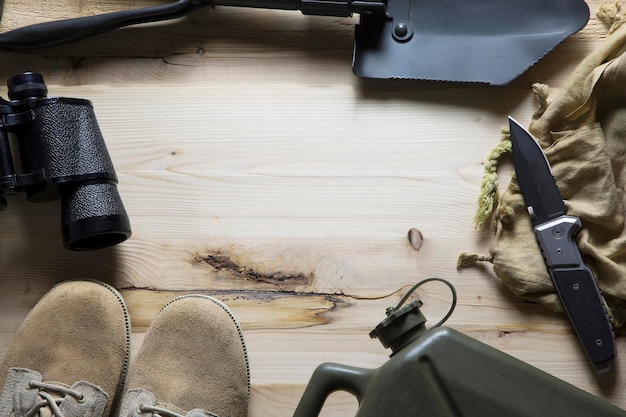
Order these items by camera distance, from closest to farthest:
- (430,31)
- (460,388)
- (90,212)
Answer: (460,388), (90,212), (430,31)

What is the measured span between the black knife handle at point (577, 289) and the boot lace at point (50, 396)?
2.40 ft

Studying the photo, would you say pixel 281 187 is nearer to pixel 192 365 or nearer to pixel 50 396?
pixel 192 365

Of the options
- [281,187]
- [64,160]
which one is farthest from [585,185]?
[64,160]

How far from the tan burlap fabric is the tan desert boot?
1.80 ft

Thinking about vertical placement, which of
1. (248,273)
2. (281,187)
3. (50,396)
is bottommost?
(50,396)

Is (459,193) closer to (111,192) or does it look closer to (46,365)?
(111,192)

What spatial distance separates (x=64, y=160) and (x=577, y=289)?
0.78m

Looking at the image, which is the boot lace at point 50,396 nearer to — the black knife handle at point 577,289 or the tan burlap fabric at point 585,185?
the tan burlap fabric at point 585,185

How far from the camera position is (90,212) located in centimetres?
Result: 101

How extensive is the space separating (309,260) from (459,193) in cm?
26

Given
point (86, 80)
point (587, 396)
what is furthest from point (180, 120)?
point (587, 396)

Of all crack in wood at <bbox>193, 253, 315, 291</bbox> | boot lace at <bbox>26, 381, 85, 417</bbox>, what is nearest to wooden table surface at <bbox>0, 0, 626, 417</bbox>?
crack in wood at <bbox>193, 253, 315, 291</bbox>

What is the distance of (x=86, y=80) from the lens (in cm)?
115

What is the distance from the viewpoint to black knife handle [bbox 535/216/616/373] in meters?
1.02
